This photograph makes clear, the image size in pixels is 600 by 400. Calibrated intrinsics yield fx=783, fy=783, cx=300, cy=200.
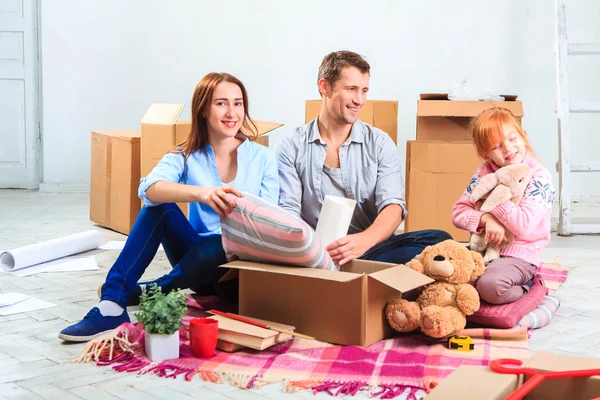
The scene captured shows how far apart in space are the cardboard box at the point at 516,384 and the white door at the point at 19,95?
15.4 ft

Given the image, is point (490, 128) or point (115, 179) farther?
point (115, 179)

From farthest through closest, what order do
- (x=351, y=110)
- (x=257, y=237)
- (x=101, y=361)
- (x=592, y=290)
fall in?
1. (x=592, y=290)
2. (x=351, y=110)
3. (x=257, y=237)
4. (x=101, y=361)

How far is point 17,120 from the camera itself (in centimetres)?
523

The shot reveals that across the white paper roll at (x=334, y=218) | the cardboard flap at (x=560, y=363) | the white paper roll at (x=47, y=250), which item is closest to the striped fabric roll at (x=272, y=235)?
the white paper roll at (x=334, y=218)

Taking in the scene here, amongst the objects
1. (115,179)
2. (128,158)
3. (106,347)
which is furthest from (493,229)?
(115,179)

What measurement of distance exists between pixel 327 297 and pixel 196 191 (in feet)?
1.53

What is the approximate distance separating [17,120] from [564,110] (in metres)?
3.46

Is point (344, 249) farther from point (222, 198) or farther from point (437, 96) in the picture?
point (437, 96)

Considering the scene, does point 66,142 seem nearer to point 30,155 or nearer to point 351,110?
point 30,155

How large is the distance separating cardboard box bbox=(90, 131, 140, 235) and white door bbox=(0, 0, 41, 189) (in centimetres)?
138

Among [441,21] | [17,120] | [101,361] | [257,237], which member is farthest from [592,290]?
[17,120]

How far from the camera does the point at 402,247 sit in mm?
2469

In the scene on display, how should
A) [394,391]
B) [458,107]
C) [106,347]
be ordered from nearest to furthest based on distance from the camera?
[394,391] → [106,347] → [458,107]

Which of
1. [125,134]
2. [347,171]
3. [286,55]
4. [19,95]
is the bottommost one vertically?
[347,171]
